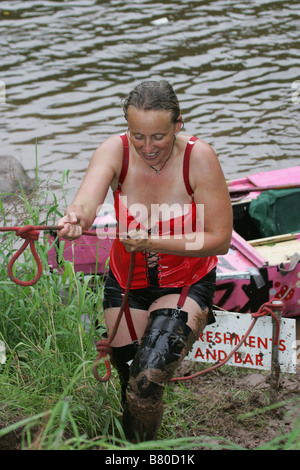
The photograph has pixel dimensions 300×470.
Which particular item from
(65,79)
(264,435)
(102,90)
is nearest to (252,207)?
(264,435)

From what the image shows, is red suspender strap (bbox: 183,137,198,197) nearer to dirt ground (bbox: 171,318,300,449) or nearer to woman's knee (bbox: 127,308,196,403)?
woman's knee (bbox: 127,308,196,403)

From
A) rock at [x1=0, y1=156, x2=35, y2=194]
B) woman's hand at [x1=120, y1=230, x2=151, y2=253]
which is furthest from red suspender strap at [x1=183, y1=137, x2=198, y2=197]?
rock at [x1=0, y1=156, x2=35, y2=194]

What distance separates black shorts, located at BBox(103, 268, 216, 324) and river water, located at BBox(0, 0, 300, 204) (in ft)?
15.5

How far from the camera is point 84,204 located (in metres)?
3.16

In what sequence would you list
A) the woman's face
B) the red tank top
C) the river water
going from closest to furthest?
the woman's face, the red tank top, the river water

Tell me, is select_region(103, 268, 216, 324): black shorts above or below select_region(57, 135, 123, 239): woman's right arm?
below

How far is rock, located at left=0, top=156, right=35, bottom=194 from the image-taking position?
7.86 meters

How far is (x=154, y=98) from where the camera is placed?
3.00 m

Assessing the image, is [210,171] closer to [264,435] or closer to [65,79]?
[264,435]

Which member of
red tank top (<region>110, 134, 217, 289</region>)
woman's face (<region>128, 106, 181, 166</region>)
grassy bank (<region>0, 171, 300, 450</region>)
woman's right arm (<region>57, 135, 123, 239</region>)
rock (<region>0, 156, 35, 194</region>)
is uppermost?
woman's face (<region>128, 106, 181, 166</region>)

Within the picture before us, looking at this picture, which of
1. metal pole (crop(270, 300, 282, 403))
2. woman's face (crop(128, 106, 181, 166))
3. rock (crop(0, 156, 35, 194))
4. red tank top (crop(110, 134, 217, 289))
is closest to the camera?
woman's face (crop(128, 106, 181, 166))

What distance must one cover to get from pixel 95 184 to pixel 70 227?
1.06 feet

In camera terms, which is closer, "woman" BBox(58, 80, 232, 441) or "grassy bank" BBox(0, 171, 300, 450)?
"woman" BBox(58, 80, 232, 441)

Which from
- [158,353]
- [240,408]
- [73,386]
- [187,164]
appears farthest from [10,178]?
[158,353]
